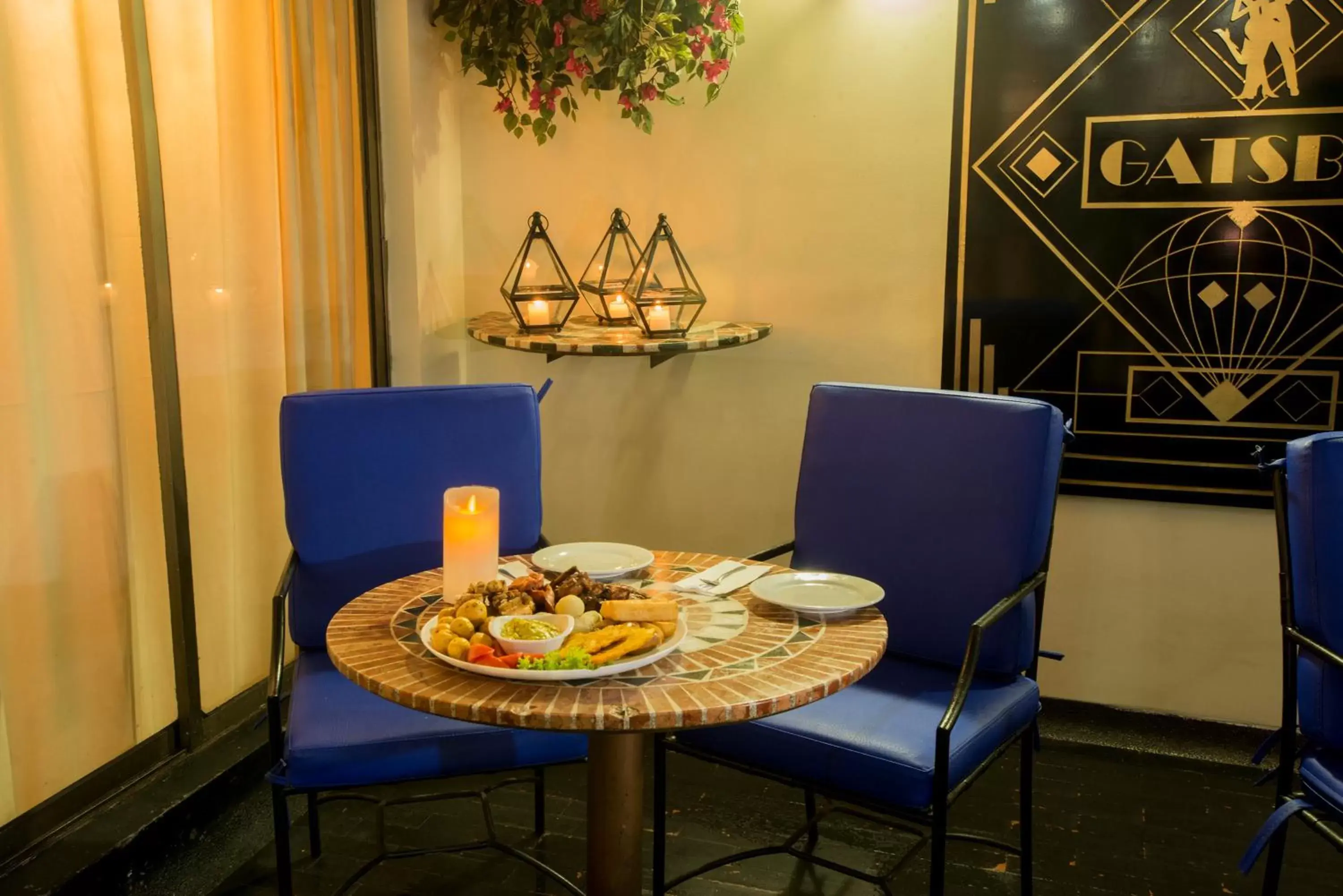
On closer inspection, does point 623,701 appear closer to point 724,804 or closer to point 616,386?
point 724,804

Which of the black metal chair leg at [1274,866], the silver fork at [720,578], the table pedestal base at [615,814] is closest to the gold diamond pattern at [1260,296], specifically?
the black metal chair leg at [1274,866]

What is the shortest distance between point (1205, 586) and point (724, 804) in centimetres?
134

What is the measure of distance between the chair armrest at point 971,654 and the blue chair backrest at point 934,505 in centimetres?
5

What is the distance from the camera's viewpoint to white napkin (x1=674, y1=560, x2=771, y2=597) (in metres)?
1.84

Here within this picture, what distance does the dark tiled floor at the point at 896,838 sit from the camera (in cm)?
234

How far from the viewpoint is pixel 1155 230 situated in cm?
277

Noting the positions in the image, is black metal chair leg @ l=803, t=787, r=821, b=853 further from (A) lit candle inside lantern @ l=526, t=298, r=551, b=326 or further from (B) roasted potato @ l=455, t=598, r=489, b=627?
(A) lit candle inside lantern @ l=526, t=298, r=551, b=326

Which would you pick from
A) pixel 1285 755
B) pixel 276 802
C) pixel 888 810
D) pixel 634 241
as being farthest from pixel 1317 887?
pixel 634 241

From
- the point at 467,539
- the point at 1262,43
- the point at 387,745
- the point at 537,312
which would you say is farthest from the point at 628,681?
the point at 1262,43

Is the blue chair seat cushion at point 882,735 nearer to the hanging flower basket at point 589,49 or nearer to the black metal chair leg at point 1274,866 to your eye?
the black metal chair leg at point 1274,866

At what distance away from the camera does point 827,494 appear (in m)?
2.33

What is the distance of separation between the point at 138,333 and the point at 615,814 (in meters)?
1.41

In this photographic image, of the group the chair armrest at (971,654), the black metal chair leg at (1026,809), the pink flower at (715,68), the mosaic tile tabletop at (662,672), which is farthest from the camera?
the pink flower at (715,68)

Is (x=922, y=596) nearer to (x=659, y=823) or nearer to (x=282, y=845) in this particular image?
(x=659, y=823)
